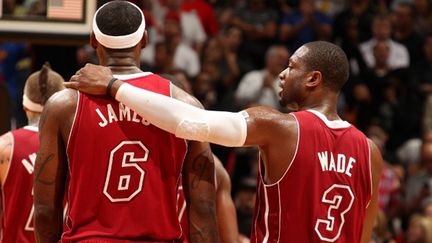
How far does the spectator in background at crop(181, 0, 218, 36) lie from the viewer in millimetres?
14531

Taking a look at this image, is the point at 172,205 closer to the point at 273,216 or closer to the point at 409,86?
the point at 273,216

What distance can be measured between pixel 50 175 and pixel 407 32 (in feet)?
34.5

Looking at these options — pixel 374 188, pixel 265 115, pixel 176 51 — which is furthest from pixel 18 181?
pixel 176 51

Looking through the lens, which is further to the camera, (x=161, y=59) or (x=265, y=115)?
(x=161, y=59)

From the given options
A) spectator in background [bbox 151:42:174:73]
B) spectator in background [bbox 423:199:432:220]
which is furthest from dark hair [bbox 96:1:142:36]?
spectator in background [bbox 151:42:174:73]

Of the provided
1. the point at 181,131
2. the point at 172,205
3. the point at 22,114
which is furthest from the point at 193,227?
the point at 22,114

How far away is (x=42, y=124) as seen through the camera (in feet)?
16.2

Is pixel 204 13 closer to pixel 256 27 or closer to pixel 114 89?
pixel 256 27

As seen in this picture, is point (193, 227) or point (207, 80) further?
point (207, 80)

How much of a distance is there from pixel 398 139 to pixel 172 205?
896 cm

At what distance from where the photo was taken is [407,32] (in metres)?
14.7

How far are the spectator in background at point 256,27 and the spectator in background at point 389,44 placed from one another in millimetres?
1380

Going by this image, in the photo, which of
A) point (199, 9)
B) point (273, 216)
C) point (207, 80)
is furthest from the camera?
point (199, 9)

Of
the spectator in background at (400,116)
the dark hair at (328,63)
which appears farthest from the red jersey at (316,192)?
the spectator in background at (400,116)
